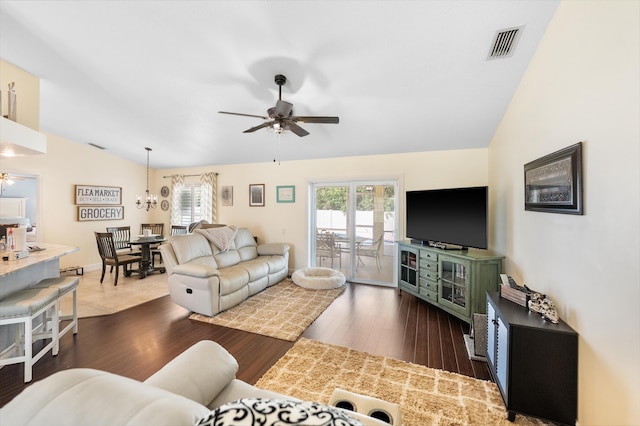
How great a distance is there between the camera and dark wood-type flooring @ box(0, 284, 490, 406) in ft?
7.47

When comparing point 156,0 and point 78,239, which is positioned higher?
point 156,0

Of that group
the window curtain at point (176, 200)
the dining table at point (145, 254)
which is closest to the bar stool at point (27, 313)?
the dining table at point (145, 254)

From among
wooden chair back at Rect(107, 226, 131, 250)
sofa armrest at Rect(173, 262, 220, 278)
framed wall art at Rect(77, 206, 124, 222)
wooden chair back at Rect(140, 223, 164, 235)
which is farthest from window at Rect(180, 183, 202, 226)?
sofa armrest at Rect(173, 262, 220, 278)

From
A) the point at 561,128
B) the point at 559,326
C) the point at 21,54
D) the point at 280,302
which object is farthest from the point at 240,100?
the point at 559,326

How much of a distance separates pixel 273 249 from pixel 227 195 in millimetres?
2036

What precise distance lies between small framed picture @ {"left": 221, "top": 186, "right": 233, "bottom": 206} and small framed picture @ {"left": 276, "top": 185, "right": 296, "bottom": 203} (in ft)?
4.21

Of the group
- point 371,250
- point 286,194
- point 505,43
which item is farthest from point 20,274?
point 505,43

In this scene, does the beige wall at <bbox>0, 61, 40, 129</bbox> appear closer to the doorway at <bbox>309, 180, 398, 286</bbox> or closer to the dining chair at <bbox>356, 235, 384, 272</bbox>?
the doorway at <bbox>309, 180, 398, 286</bbox>

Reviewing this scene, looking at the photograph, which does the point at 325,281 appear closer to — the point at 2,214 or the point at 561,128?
the point at 561,128

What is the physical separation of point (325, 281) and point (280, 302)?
3.03ft

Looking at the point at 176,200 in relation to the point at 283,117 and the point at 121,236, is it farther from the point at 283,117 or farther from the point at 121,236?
the point at 283,117

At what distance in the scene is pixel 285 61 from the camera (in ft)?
8.24

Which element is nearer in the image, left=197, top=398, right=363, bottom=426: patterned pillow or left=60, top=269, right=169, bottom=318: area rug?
left=197, top=398, right=363, bottom=426: patterned pillow

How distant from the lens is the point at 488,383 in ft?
6.84
